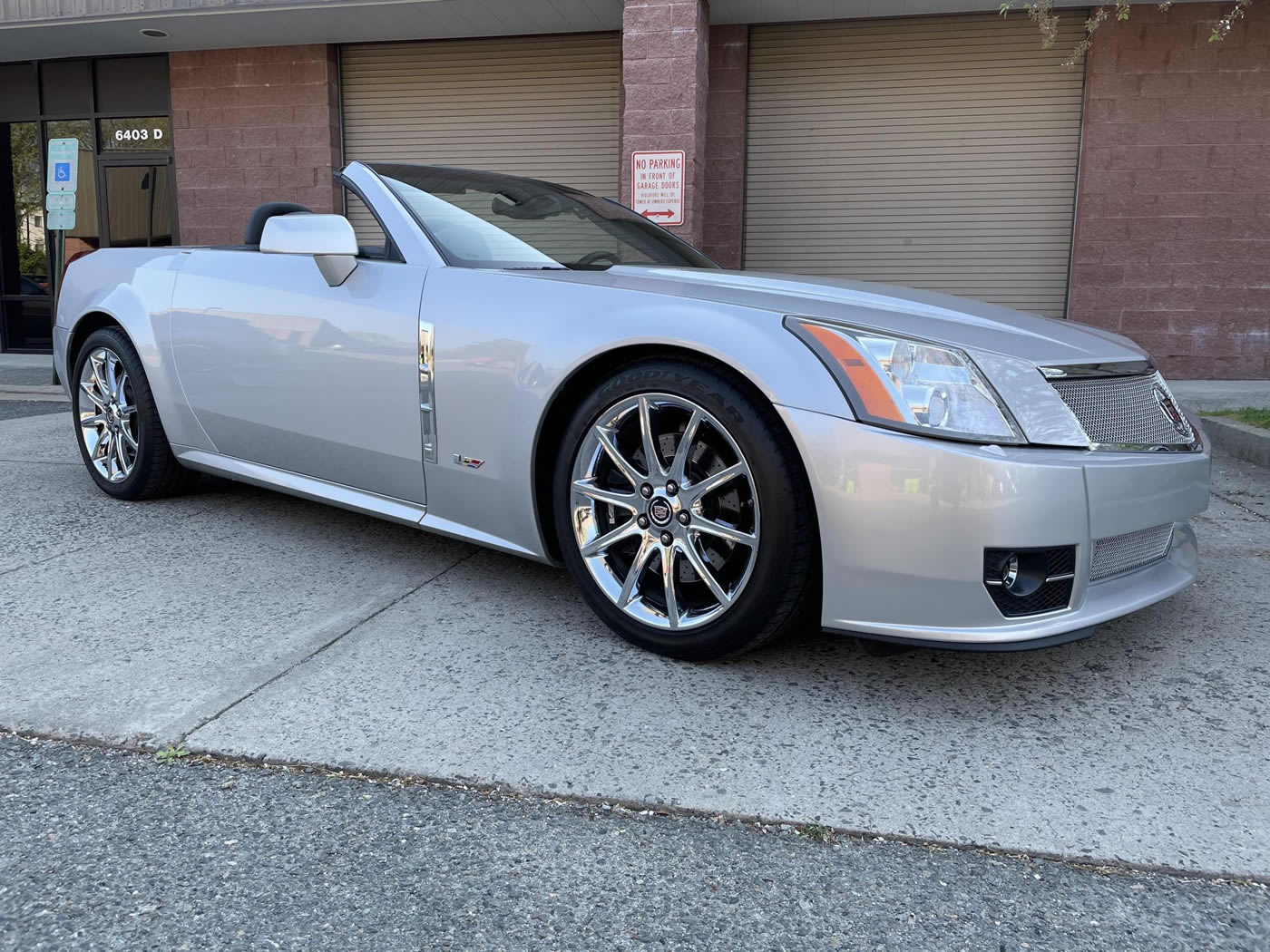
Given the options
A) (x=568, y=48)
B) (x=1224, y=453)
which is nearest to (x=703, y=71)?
(x=568, y=48)

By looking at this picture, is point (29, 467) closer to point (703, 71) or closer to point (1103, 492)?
point (1103, 492)

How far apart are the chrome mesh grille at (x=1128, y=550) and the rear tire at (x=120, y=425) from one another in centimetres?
342

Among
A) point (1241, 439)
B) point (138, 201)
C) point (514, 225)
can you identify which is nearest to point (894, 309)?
point (514, 225)

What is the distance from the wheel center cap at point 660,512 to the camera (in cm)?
252

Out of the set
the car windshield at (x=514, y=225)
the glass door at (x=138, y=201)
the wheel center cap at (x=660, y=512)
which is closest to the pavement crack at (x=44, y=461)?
the car windshield at (x=514, y=225)

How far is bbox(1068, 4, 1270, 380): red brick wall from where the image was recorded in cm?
917

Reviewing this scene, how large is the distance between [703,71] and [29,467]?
6500 mm

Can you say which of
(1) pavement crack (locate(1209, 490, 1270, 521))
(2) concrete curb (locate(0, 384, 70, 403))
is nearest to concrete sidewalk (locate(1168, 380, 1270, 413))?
(1) pavement crack (locate(1209, 490, 1270, 521))

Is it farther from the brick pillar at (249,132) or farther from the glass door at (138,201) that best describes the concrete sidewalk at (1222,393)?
the glass door at (138,201)

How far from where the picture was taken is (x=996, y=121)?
975cm

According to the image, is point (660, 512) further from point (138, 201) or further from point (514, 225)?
point (138, 201)

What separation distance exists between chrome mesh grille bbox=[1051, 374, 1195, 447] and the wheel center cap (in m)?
0.97

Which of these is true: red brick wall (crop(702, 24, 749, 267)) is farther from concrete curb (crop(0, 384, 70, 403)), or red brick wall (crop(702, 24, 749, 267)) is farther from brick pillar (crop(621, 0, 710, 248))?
concrete curb (crop(0, 384, 70, 403))

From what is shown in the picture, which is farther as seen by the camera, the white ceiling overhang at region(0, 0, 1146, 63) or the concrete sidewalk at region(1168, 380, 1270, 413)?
the white ceiling overhang at region(0, 0, 1146, 63)
